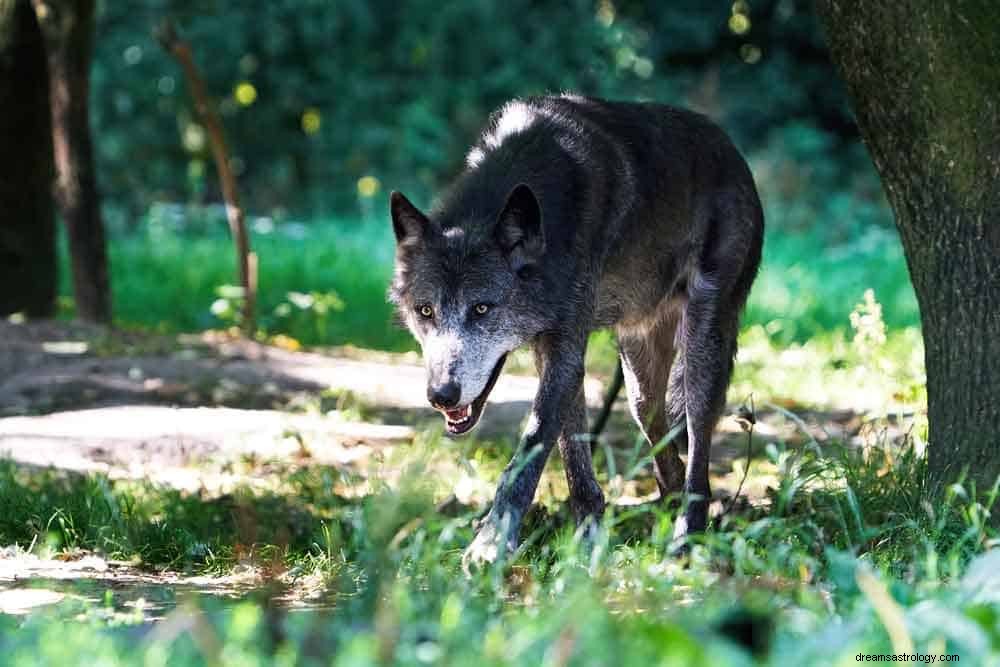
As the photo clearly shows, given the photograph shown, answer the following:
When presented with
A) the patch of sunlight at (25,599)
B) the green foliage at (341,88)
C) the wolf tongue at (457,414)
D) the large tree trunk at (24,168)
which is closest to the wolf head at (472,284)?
the wolf tongue at (457,414)

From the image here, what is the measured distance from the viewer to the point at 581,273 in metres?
5.73

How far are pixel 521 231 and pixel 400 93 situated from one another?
15.1 meters

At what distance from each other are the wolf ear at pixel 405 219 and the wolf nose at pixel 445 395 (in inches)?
26.5

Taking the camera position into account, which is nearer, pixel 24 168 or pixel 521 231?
pixel 521 231

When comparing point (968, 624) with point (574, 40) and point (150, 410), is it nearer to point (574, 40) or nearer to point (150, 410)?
point (150, 410)

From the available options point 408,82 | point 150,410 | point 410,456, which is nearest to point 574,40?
point 408,82

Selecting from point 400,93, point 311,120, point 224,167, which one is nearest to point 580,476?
point 224,167

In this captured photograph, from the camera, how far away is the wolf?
5465 millimetres

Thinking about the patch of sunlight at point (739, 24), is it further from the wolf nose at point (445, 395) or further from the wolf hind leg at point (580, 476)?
the wolf nose at point (445, 395)

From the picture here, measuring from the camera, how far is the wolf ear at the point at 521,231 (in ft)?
17.7

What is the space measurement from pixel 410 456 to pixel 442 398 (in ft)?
2.86

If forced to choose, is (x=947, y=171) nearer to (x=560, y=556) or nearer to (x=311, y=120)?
(x=560, y=556)

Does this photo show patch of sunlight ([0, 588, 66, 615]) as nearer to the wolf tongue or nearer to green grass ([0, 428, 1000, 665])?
green grass ([0, 428, 1000, 665])

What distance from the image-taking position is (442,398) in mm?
5234
